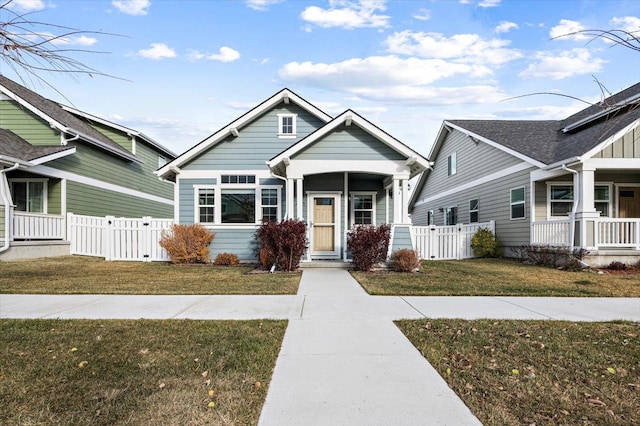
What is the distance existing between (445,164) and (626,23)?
2201cm

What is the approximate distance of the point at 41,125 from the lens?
16.6 m

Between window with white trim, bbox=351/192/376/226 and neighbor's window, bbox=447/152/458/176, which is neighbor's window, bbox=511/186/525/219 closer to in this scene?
neighbor's window, bbox=447/152/458/176

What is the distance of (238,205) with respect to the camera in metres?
14.7

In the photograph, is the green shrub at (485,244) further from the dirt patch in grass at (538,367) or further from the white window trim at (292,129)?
the dirt patch in grass at (538,367)

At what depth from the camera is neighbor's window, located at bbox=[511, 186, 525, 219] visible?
52.2 ft

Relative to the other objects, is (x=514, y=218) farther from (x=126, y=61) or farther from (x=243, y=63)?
(x=126, y=61)

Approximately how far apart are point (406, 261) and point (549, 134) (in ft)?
36.0

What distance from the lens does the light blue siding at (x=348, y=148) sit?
41.5 feet

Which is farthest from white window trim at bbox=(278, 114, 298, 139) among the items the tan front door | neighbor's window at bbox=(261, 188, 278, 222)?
the tan front door

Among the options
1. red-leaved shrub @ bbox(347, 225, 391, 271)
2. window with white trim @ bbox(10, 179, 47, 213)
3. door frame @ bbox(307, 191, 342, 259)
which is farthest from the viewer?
window with white trim @ bbox(10, 179, 47, 213)

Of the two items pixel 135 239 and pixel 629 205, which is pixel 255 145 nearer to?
pixel 135 239

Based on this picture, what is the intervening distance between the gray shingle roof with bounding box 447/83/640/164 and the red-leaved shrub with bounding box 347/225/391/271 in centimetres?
670

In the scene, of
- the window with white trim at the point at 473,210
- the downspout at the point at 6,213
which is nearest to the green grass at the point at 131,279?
the downspout at the point at 6,213

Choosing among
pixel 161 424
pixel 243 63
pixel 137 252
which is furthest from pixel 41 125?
pixel 161 424
